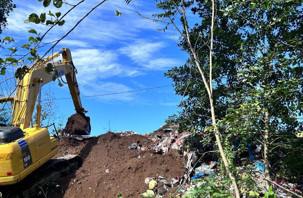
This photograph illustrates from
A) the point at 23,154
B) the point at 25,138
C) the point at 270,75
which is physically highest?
the point at 270,75

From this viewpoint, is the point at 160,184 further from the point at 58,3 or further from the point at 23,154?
the point at 58,3

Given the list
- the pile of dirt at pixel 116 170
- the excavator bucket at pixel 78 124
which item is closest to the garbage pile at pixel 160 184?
the pile of dirt at pixel 116 170

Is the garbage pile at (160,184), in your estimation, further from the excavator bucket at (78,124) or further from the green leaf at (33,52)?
the green leaf at (33,52)

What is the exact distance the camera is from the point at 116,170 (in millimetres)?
9438

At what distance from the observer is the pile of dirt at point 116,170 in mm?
8484

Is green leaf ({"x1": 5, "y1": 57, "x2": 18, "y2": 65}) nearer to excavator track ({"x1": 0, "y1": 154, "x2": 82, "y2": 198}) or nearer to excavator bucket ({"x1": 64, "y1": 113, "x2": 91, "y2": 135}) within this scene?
excavator track ({"x1": 0, "y1": 154, "x2": 82, "y2": 198})

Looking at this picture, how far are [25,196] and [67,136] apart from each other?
4827 mm

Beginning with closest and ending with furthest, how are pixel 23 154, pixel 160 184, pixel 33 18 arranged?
pixel 33 18 → pixel 23 154 → pixel 160 184

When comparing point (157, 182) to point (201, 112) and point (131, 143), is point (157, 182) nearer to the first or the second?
point (201, 112)

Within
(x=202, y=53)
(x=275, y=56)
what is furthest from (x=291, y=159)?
(x=202, y=53)

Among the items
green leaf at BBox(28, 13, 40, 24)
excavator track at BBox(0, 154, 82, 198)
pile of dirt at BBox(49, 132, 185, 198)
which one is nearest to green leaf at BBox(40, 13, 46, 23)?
green leaf at BBox(28, 13, 40, 24)

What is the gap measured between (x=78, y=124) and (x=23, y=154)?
466 cm

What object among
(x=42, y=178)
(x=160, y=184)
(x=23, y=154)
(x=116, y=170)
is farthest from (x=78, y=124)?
(x=160, y=184)

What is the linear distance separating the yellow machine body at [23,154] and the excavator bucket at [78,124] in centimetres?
312
